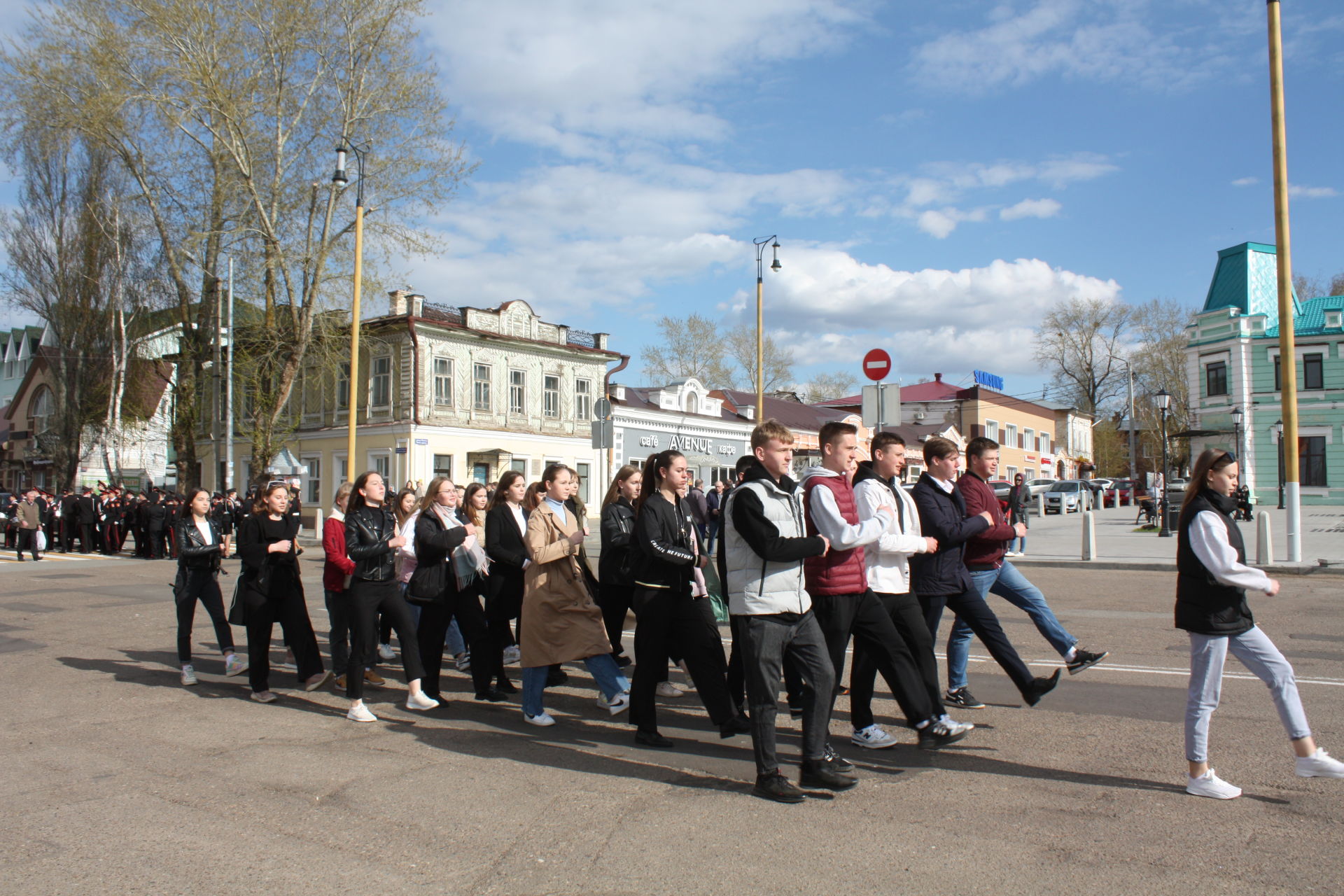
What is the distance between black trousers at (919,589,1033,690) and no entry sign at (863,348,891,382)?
683 cm

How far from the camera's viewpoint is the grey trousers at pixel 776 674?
4816mm

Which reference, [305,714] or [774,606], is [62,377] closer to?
[305,714]

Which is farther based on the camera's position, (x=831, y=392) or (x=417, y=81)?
(x=831, y=392)

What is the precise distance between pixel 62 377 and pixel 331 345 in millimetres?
14655

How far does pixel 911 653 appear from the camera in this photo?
577 cm

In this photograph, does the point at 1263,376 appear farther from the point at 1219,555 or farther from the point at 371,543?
the point at 371,543

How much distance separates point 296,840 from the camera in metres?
4.38

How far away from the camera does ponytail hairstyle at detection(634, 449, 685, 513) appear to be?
20.0ft

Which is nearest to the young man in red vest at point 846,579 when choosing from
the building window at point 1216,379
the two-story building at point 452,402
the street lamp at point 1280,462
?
the two-story building at point 452,402

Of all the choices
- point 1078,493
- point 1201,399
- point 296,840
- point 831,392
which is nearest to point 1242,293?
point 1201,399

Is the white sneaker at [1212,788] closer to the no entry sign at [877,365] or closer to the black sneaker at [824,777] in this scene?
the black sneaker at [824,777]

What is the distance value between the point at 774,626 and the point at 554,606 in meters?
2.13

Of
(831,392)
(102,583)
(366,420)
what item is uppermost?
(831,392)

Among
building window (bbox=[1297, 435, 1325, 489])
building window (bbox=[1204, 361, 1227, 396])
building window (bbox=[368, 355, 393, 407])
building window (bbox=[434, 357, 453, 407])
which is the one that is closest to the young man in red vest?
building window (bbox=[434, 357, 453, 407])
